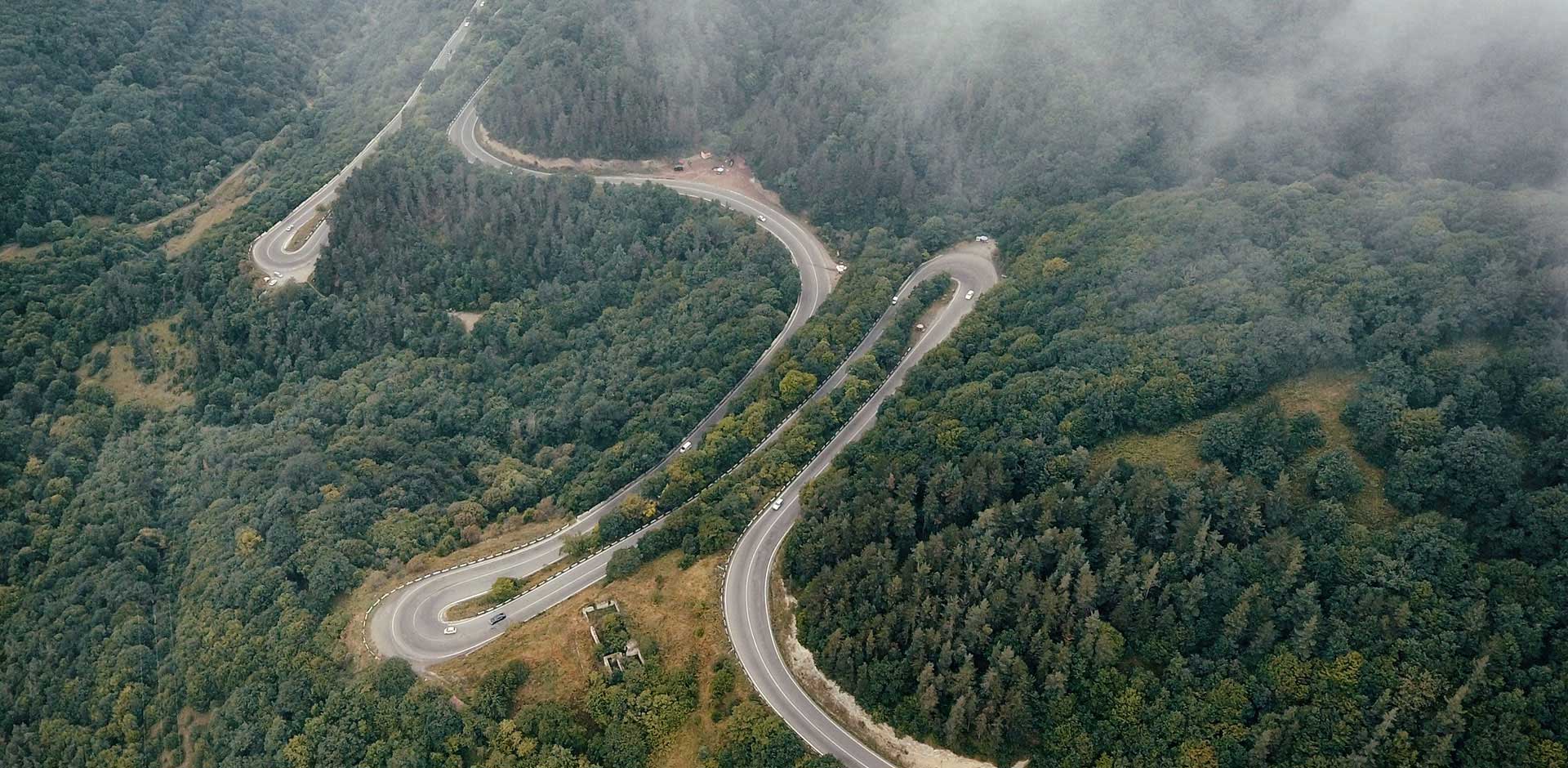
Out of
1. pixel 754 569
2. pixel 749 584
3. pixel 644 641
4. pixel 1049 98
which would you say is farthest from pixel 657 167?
pixel 644 641

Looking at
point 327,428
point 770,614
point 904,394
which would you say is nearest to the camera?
point 770,614

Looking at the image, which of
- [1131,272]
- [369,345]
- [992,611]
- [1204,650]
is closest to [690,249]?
[369,345]

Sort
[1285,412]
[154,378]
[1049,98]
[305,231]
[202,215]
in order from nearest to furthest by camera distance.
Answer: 1. [1285,412]
2. [154,378]
3. [1049,98]
4. [305,231]
5. [202,215]

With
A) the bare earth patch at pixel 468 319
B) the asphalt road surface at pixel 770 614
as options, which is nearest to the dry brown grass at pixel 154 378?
the bare earth patch at pixel 468 319

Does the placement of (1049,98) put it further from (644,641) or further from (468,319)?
(644,641)

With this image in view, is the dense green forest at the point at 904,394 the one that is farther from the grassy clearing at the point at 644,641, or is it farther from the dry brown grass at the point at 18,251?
the dry brown grass at the point at 18,251

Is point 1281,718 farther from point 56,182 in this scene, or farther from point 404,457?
point 56,182

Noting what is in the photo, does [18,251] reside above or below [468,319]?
below
